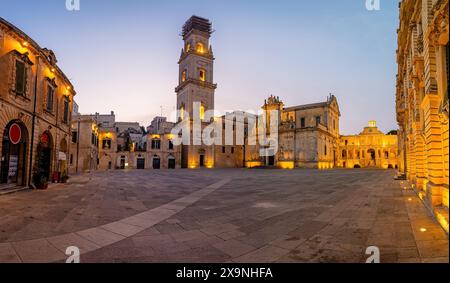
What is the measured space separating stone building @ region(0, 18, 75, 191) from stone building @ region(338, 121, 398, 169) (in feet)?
219

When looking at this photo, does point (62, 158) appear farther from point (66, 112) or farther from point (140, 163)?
point (140, 163)

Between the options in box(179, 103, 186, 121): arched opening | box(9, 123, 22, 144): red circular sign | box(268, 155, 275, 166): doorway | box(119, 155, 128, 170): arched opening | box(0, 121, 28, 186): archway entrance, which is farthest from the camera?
box(179, 103, 186, 121): arched opening

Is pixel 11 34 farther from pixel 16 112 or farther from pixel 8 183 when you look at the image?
pixel 8 183

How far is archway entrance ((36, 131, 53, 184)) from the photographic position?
18.0 meters

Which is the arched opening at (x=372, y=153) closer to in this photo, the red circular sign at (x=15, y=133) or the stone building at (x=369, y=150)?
the stone building at (x=369, y=150)

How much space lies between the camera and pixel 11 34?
13586mm

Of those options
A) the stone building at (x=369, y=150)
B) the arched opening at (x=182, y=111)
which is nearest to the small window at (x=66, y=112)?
the arched opening at (x=182, y=111)

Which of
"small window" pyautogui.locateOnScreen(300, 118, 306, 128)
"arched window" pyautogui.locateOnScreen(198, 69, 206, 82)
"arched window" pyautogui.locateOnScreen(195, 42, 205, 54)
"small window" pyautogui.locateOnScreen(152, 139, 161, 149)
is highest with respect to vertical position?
"arched window" pyautogui.locateOnScreen(195, 42, 205, 54)

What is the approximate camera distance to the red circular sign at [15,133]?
1390cm

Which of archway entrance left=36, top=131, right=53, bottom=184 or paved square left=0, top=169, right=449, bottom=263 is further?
archway entrance left=36, top=131, right=53, bottom=184

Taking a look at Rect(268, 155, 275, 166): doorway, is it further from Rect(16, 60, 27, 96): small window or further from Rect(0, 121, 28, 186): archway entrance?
Rect(16, 60, 27, 96): small window

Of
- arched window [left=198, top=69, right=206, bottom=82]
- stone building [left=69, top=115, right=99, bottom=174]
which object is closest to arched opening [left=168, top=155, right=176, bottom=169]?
stone building [left=69, top=115, right=99, bottom=174]

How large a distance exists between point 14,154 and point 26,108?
2.88 metres
